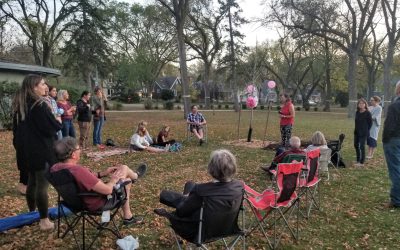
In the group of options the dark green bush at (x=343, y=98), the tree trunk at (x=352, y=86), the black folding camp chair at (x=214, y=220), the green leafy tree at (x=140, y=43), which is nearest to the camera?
the black folding camp chair at (x=214, y=220)

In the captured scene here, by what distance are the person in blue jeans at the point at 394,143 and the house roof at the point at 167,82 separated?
7252 centimetres

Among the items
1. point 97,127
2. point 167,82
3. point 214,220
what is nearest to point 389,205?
point 214,220

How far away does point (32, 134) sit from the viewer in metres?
4.50

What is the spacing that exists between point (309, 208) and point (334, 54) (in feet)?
144

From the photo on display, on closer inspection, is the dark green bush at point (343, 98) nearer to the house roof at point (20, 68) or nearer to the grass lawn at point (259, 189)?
the house roof at point (20, 68)

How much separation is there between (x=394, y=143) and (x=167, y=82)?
246 ft

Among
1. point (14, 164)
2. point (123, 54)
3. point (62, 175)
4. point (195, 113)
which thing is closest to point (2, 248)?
point (62, 175)

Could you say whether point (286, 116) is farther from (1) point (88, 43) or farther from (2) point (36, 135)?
(1) point (88, 43)

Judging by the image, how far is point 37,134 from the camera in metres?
4.50

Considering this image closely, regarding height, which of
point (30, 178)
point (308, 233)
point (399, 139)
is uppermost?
point (399, 139)

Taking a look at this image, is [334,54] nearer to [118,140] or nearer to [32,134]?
[118,140]

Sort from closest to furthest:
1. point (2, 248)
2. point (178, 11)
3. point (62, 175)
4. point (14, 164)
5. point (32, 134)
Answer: point (62, 175), point (2, 248), point (32, 134), point (14, 164), point (178, 11)

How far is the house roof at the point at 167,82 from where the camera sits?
3073 inches

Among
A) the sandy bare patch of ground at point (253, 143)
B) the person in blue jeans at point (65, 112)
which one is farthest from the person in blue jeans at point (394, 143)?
the person in blue jeans at point (65, 112)
